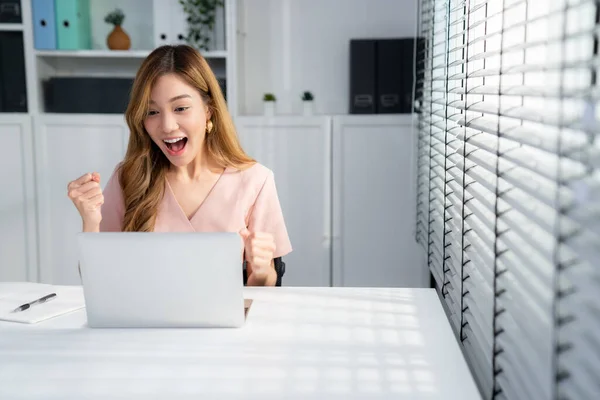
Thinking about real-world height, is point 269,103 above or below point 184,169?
above

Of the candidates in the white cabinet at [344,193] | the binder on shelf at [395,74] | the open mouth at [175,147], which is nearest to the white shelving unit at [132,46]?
the white cabinet at [344,193]

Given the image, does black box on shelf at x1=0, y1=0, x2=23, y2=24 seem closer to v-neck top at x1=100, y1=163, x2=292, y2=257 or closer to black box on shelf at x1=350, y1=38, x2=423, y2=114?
v-neck top at x1=100, y1=163, x2=292, y2=257

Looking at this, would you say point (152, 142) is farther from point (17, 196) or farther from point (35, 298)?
point (17, 196)

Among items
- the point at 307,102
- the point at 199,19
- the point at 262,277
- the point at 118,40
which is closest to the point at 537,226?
the point at 262,277

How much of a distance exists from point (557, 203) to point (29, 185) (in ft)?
9.13

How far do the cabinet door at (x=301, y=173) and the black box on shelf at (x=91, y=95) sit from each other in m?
0.55

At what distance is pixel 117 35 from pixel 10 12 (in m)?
0.47

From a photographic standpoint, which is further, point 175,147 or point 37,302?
point 175,147

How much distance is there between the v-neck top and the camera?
2.09 meters

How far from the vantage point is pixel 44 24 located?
10.0ft

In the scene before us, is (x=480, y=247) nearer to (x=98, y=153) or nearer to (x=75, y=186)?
(x=75, y=186)

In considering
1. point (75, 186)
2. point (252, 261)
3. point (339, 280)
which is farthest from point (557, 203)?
point (339, 280)

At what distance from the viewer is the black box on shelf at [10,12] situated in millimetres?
3068

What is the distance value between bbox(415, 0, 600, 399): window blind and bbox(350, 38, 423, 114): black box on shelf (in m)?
1.12
